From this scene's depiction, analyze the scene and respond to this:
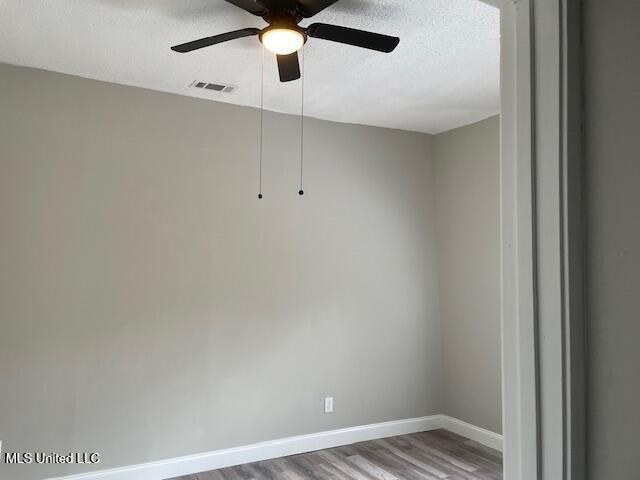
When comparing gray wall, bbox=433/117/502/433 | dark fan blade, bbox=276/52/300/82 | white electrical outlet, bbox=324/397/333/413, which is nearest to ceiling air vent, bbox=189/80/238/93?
dark fan blade, bbox=276/52/300/82

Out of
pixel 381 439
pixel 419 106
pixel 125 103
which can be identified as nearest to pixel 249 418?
pixel 381 439

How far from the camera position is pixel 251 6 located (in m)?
2.09

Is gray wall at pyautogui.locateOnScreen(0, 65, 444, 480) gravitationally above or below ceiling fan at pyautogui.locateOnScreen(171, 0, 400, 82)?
below

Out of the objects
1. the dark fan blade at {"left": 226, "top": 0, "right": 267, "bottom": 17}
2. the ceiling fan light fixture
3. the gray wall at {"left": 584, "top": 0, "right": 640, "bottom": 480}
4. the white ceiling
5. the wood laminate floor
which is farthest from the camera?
the wood laminate floor

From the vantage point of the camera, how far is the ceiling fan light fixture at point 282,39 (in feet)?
7.17

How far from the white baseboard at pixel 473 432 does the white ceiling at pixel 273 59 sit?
8.40ft

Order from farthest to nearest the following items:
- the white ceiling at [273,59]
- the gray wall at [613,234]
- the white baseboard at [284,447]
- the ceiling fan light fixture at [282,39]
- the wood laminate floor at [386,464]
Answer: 1. the wood laminate floor at [386,464]
2. the white baseboard at [284,447]
3. the white ceiling at [273,59]
4. the ceiling fan light fixture at [282,39]
5. the gray wall at [613,234]

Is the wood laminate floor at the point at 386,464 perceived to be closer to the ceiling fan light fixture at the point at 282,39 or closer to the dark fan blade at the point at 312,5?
the ceiling fan light fixture at the point at 282,39

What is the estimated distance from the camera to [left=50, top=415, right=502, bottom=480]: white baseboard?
3.31 m

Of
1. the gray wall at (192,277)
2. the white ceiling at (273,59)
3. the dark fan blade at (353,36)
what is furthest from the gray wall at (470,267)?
the dark fan blade at (353,36)

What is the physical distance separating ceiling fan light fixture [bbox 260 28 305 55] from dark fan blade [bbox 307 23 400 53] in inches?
2.4

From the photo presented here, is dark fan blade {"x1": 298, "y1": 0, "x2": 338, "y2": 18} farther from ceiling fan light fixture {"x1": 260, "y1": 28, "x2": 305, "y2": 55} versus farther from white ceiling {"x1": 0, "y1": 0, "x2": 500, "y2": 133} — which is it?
white ceiling {"x1": 0, "y1": 0, "x2": 500, "y2": 133}

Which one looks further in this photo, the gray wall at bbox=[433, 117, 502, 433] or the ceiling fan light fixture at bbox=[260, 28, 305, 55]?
the gray wall at bbox=[433, 117, 502, 433]

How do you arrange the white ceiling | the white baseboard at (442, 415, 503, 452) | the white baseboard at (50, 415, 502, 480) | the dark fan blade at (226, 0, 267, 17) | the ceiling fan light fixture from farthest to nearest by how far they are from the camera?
the white baseboard at (442, 415, 503, 452)
the white baseboard at (50, 415, 502, 480)
the white ceiling
the ceiling fan light fixture
the dark fan blade at (226, 0, 267, 17)
